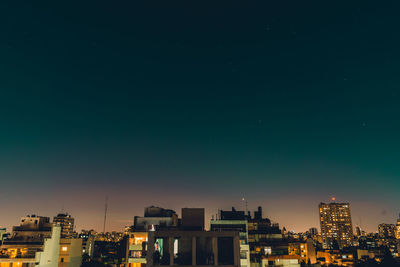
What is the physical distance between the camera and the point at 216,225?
81.6m

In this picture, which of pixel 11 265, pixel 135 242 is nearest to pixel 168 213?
pixel 135 242

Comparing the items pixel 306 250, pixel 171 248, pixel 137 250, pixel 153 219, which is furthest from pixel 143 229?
pixel 306 250

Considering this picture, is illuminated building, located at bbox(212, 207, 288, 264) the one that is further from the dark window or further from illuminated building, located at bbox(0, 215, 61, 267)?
illuminated building, located at bbox(0, 215, 61, 267)

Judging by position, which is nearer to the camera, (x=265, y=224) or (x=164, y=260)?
(x=164, y=260)

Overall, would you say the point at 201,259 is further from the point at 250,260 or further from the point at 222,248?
the point at 250,260

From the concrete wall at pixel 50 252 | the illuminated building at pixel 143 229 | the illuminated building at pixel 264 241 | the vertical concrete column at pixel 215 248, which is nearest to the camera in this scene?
the vertical concrete column at pixel 215 248

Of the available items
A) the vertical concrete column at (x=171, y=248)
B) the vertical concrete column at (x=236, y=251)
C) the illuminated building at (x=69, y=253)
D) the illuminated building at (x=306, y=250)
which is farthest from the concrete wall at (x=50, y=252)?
the illuminated building at (x=306, y=250)

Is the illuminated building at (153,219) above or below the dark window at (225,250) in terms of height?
above

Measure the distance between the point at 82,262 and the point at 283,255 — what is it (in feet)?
197

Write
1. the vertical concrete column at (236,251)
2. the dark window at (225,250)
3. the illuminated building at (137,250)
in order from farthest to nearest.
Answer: the illuminated building at (137,250), the dark window at (225,250), the vertical concrete column at (236,251)

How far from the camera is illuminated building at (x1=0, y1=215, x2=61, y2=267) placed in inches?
2921

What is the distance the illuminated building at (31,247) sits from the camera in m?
74.2

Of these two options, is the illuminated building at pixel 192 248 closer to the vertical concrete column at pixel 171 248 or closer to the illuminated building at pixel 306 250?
the vertical concrete column at pixel 171 248

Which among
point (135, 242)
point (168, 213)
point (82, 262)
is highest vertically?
point (168, 213)
